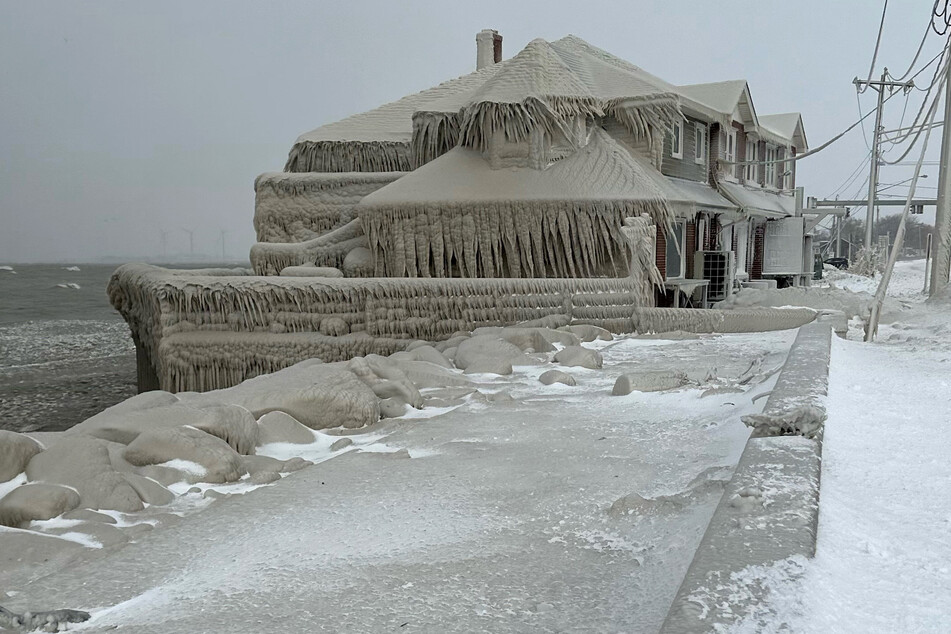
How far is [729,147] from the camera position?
22.9m

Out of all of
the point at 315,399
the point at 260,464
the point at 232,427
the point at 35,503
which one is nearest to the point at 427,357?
the point at 315,399

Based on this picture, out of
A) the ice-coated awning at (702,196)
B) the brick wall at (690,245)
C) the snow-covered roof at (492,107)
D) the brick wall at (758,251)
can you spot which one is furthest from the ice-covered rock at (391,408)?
the brick wall at (758,251)

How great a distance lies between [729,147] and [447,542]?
22262 millimetres

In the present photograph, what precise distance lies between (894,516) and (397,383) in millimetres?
4199

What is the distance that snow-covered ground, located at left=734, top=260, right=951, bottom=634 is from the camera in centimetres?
197

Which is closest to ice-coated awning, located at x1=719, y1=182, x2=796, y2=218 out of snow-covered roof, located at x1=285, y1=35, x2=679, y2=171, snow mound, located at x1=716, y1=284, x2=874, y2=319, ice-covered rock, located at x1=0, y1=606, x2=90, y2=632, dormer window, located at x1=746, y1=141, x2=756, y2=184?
dormer window, located at x1=746, y1=141, x2=756, y2=184

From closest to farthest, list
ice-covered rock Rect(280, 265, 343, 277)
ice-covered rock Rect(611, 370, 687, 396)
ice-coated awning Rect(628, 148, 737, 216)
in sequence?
ice-covered rock Rect(611, 370, 687, 396)
ice-covered rock Rect(280, 265, 343, 277)
ice-coated awning Rect(628, 148, 737, 216)

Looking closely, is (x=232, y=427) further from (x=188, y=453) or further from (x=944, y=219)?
(x=944, y=219)

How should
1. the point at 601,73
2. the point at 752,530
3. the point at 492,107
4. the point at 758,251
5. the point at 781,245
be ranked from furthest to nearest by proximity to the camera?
the point at 758,251 < the point at 781,245 < the point at 601,73 < the point at 492,107 < the point at 752,530

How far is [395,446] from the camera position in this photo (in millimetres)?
4902

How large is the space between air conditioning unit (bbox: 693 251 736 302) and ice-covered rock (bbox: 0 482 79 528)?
17.2 metres

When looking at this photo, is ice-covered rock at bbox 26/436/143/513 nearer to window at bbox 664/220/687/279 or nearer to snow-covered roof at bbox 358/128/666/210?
snow-covered roof at bbox 358/128/666/210

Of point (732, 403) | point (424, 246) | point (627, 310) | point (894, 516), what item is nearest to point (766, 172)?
point (424, 246)

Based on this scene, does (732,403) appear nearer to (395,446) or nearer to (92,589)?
(395,446)
